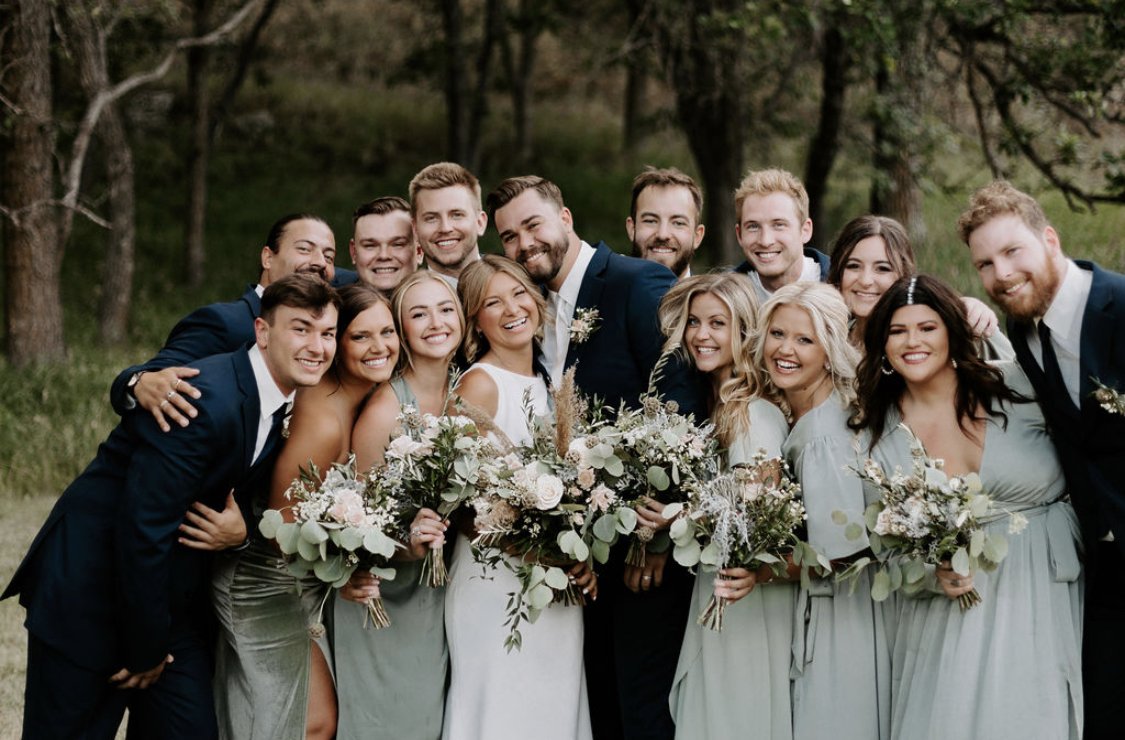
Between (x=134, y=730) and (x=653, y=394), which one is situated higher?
(x=653, y=394)

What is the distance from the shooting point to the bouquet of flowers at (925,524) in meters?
4.37

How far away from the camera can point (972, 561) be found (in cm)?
446

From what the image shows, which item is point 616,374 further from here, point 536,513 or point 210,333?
point 210,333

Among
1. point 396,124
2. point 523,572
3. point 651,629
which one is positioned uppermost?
point 396,124

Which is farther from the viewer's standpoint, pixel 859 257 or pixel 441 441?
pixel 859 257

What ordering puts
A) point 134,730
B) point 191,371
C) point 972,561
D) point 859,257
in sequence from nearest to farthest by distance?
1. point 972,561
2. point 191,371
3. point 134,730
4. point 859,257

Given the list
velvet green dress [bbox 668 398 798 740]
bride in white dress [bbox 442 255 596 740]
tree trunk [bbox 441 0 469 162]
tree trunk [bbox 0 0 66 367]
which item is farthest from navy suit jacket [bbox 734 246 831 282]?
tree trunk [bbox 441 0 469 162]

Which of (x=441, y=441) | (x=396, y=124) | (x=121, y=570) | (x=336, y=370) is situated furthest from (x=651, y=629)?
(x=396, y=124)

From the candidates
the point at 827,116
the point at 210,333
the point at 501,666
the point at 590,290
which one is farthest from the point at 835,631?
the point at 827,116

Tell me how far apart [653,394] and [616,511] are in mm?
675

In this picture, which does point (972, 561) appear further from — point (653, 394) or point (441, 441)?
point (441, 441)

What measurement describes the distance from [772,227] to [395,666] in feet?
9.22

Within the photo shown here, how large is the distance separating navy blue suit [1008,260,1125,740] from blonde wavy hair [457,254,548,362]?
2.05 meters

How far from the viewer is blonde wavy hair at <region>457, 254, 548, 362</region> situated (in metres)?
5.51
